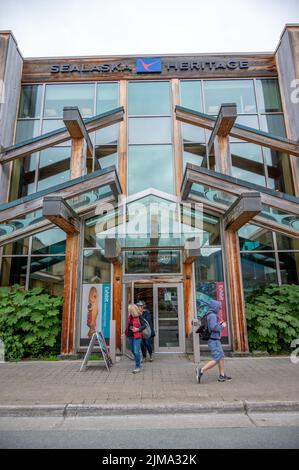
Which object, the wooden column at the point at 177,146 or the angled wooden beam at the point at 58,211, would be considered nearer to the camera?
the angled wooden beam at the point at 58,211

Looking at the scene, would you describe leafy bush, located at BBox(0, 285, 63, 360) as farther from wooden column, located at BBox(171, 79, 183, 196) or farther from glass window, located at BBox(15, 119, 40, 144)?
glass window, located at BBox(15, 119, 40, 144)

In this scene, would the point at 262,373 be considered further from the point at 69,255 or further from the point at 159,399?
the point at 69,255

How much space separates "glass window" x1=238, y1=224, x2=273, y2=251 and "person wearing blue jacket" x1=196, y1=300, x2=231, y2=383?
4953 mm

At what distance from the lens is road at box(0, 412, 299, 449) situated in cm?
370

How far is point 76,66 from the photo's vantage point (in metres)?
13.5

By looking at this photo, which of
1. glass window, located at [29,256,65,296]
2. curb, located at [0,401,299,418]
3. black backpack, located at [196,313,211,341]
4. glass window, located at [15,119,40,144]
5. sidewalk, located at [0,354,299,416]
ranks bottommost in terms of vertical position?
curb, located at [0,401,299,418]

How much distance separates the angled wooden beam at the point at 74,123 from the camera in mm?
9531

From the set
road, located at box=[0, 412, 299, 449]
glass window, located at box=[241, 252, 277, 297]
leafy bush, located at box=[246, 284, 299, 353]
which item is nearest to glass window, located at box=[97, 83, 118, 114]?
glass window, located at box=[241, 252, 277, 297]

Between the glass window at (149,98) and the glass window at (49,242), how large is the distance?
19.7 ft

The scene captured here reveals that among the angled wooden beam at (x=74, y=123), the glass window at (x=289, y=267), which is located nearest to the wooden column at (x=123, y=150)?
the angled wooden beam at (x=74, y=123)

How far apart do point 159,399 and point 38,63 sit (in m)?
14.4

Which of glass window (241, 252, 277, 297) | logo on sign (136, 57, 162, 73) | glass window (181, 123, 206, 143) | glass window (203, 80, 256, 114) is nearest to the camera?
glass window (241, 252, 277, 297)

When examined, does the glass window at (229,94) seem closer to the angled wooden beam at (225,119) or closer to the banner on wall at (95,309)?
the angled wooden beam at (225,119)

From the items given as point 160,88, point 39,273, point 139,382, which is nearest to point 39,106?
point 160,88
